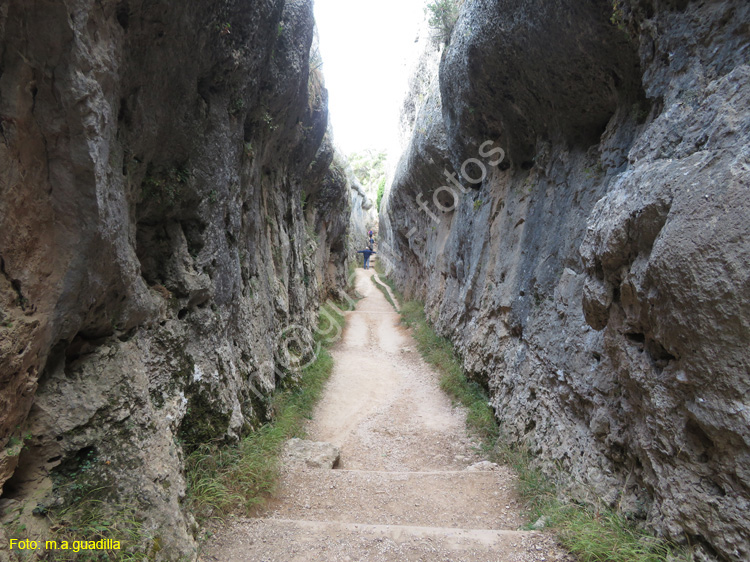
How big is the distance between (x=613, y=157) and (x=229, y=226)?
5.36 metres

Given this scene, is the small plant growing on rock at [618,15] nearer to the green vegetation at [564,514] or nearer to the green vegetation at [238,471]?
the green vegetation at [564,514]

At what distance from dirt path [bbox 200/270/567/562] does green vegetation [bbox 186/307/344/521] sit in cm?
24

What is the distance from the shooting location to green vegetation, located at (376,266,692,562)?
3.15 m

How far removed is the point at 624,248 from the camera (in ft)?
12.2

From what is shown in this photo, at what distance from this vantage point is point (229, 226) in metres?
6.17

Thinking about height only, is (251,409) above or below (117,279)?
below

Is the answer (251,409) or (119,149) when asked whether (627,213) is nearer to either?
(119,149)

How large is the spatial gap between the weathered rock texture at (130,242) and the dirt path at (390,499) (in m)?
0.93

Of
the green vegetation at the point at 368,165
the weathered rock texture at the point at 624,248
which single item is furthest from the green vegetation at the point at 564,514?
the green vegetation at the point at 368,165

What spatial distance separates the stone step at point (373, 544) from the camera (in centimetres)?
353

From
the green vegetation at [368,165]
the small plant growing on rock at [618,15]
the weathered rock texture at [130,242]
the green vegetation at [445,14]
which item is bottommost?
the weathered rock texture at [130,242]

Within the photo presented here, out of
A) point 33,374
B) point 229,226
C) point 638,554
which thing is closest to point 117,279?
point 33,374

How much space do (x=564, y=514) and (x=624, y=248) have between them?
2668 millimetres

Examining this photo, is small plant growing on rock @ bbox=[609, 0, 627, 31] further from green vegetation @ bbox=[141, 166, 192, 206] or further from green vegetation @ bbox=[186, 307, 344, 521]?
green vegetation @ bbox=[186, 307, 344, 521]
